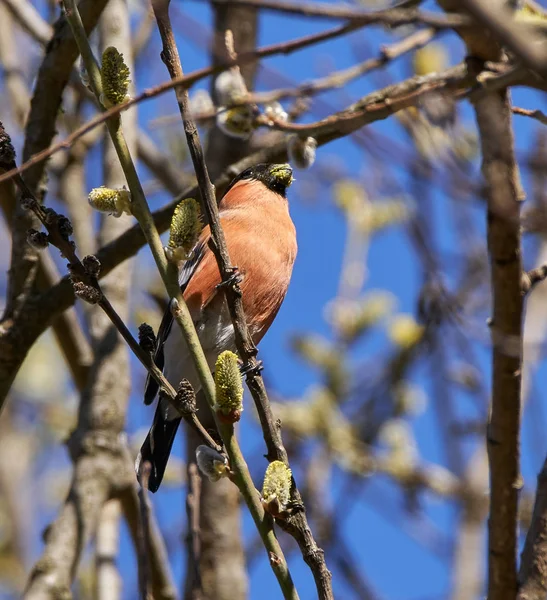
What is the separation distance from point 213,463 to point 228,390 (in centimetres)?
17

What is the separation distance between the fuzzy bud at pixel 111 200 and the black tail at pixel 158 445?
1.39 m

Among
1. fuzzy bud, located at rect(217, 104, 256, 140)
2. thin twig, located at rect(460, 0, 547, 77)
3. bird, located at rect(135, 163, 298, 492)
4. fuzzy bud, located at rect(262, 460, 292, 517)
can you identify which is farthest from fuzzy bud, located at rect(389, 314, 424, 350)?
thin twig, located at rect(460, 0, 547, 77)

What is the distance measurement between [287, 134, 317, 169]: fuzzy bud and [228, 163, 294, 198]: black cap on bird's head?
801 millimetres

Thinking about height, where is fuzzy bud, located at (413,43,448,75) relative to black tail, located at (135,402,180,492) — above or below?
above

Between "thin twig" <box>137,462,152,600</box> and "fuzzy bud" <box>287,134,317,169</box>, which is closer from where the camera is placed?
"thin twig" <box>137,462,152,600</box>

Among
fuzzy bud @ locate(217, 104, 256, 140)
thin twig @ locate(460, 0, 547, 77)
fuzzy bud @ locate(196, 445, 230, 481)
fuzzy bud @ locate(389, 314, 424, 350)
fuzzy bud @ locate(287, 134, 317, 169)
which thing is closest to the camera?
thin twig @ locate(460, 0, 547, 77)

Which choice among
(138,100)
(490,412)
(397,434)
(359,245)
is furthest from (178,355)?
(359,245)

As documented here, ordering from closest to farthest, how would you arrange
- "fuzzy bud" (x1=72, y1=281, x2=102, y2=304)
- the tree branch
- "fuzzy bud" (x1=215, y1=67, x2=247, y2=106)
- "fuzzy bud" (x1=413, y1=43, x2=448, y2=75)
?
"fuzzy bud" (x1=72, y1=281, x2=102, y2=304) → the tree branch → "fuzzy bud" (x1=215, y1=67, x2=247, y2=106) → "fuzzy bud" (x1=413, y1=43, x2=448, y2=75)

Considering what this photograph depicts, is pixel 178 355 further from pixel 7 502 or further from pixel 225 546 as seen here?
pixel 7 502

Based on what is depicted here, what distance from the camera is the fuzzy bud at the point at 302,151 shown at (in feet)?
9.21

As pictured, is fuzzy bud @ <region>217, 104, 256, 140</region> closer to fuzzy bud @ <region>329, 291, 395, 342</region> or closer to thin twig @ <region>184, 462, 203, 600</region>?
thin twig @ <region>184, 462, 203, 600</region>

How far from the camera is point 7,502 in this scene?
7762 mm

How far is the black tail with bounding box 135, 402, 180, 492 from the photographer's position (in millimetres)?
3232

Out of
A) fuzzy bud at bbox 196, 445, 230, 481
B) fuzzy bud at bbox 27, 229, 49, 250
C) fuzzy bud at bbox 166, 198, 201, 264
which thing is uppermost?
fuzzy bud at bbox 166, 198, 201, 264
